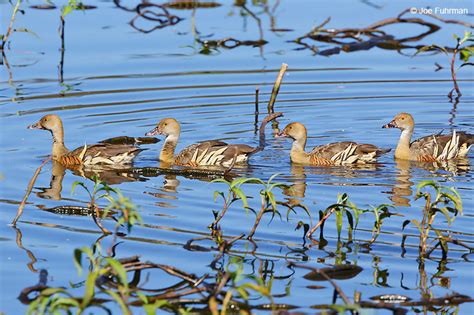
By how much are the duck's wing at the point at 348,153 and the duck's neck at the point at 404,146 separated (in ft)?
1.28

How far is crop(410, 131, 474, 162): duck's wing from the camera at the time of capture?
13086mm

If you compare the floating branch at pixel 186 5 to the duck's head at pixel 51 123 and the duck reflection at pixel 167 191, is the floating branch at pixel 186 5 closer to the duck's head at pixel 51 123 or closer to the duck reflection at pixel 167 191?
the duck's head at pixel 51 123

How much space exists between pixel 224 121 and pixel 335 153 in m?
2.52

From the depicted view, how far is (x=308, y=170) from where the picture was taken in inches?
499

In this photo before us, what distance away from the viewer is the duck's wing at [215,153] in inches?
500

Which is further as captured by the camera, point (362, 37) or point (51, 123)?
point (362, 37)

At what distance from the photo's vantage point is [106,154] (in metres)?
12.7

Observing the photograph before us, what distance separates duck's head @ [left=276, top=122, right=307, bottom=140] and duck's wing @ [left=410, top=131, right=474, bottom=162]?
144 centimetres

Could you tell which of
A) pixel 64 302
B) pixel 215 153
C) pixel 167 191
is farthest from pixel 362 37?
pixel 64 302

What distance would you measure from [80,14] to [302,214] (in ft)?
37.6

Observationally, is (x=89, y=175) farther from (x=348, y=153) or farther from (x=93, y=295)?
(x=93, y=295)

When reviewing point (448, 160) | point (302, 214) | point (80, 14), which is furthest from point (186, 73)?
point (302, 214)

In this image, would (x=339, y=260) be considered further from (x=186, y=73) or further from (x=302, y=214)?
(x=186, y=73)

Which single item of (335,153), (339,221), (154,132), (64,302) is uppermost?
(154,132)
